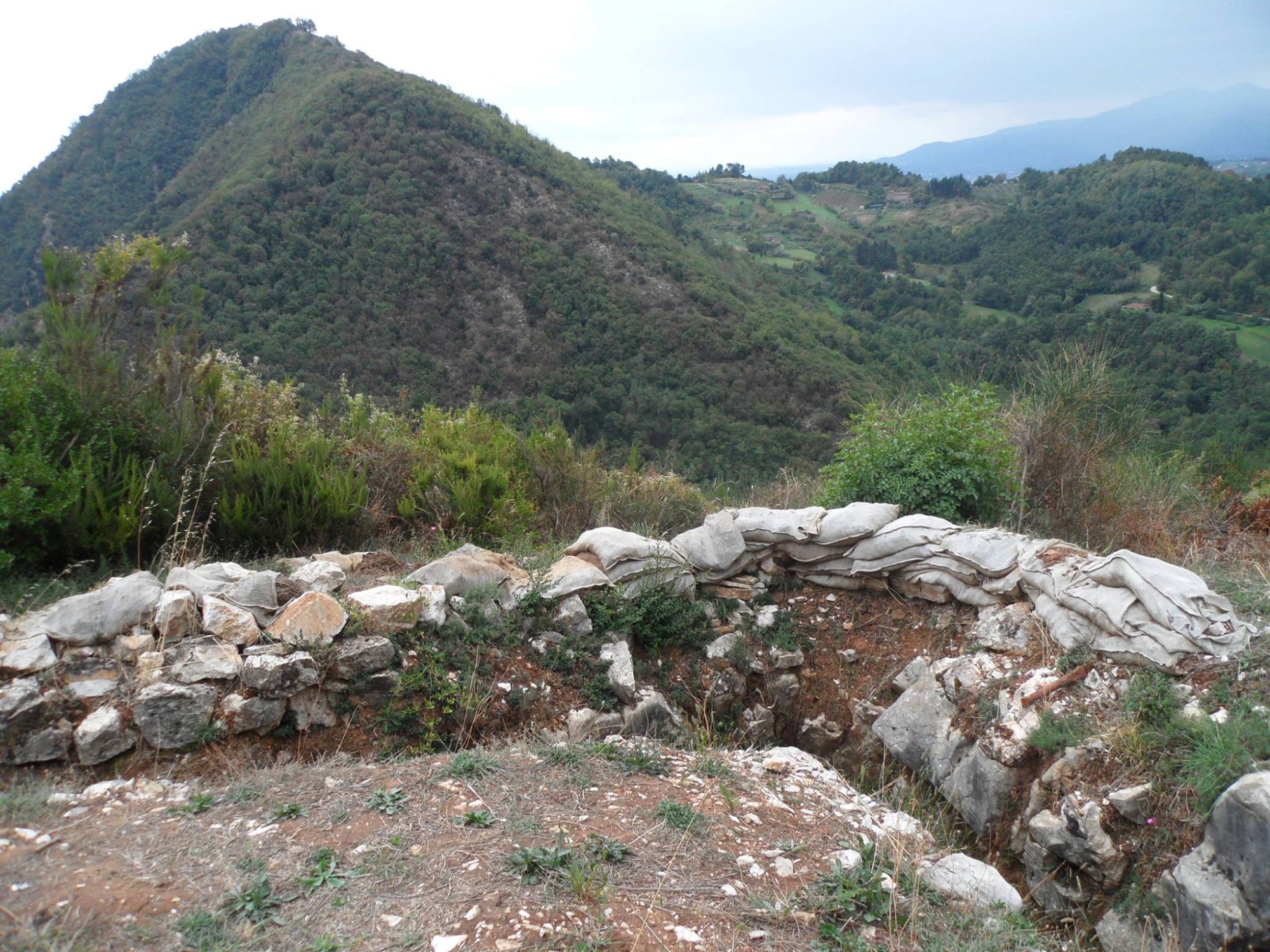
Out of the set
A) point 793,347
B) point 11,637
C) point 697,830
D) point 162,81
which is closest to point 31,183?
point 162,81

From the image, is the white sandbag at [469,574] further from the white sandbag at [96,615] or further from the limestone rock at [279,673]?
the white sandbag at [96,615]

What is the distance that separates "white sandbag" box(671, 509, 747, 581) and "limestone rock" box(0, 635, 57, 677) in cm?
317

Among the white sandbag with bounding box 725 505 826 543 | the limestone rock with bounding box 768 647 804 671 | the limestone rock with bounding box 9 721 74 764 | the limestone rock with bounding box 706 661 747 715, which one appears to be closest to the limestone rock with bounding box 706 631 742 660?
the limestone rock with bounding box 706 661 747 715

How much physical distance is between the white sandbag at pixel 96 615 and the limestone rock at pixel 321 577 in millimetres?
625

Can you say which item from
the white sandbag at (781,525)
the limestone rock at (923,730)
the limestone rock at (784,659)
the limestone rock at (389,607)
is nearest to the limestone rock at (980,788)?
the limestone rock at (923,730)

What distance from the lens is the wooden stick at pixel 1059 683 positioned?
3.40 meters

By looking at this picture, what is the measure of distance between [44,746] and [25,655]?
408 millimetres

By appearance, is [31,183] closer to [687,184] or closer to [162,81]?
[162,81]

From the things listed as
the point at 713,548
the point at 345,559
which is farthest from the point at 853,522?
the point at 345,559

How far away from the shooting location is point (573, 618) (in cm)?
412

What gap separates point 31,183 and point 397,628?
137 ft

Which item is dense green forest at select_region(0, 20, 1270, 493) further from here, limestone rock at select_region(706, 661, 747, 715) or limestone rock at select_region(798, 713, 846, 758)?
limestone rock at select_region(798, 713, 846, 758)

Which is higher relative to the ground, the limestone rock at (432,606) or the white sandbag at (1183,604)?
the limestone rock at (432,606)

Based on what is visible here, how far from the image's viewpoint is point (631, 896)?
2.24m
